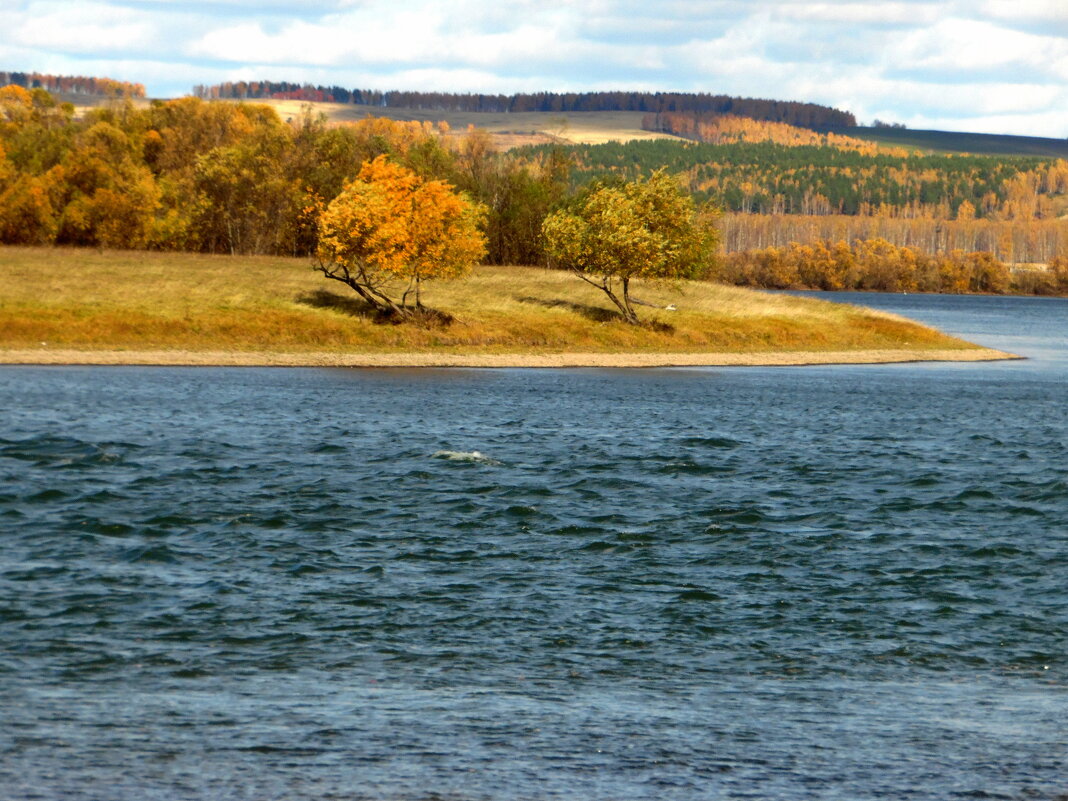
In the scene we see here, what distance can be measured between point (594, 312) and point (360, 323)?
76.6ft

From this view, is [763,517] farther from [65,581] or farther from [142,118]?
[142,118]

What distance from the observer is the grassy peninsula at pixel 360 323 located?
8694cm

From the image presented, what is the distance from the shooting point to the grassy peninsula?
285 ft

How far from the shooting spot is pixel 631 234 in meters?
106

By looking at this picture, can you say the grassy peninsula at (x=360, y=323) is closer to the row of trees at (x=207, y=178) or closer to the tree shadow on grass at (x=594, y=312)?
the tree shadow on grass at (x=594, y=312)

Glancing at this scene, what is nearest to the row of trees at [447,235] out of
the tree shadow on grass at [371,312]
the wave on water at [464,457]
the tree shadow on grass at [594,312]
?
the tree shadow on grass at [371,312]

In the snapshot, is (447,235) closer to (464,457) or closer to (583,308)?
(583,308)

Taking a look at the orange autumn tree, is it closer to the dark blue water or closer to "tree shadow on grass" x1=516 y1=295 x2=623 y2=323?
"tree shadow on grass" x1=516 y1=295 x2=623 y2=323

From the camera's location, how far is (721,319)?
115 metres

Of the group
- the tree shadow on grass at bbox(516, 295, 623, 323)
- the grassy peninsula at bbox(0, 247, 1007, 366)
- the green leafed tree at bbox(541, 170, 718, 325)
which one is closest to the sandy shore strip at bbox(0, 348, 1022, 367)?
the grassy peninsula at bbox(0, 247, 1007, 366)

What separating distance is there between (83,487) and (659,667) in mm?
23009

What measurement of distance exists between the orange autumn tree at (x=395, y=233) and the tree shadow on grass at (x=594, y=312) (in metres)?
11.5

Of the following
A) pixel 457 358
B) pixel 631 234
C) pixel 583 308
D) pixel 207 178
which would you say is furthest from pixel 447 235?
pixel 207 178

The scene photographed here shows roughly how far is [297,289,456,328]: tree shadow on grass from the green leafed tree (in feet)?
46.4
